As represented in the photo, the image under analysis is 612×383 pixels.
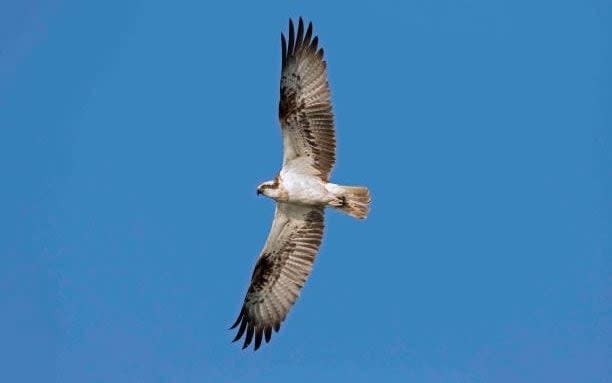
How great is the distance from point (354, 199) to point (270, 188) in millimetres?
1042

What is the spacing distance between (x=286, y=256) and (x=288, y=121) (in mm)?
1837

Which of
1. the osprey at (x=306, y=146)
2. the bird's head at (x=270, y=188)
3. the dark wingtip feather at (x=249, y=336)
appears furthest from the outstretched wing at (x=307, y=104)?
the dark wingtip feather at (x=249, y=336)

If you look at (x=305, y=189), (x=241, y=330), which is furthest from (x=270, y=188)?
(x=241, y=330)

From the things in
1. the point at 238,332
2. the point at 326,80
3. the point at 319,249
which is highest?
the point at 326,80

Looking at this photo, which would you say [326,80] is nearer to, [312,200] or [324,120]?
[324,120]

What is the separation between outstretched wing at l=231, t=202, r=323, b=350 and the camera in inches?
643

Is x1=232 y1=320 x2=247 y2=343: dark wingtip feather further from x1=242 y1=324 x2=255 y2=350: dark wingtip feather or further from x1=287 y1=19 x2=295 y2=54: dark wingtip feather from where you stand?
x1=287 y1=19 x2=295 y2=54: dark wingtip feather

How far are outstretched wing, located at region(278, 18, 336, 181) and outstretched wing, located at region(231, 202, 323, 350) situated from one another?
853 mm

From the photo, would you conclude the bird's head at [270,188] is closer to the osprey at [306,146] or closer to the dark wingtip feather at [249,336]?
the osprey at [306,146]

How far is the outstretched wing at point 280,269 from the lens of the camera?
16.3 meters

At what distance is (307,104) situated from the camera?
15578 mm

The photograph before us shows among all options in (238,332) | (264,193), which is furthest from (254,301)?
(264,193)

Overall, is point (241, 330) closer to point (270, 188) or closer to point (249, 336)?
point (249, 336)

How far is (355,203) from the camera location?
1556 centimetres
